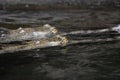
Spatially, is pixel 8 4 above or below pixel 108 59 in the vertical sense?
above

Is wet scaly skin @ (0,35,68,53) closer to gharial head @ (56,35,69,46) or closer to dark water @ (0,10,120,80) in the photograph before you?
gharial head @ (56,35,69,46)

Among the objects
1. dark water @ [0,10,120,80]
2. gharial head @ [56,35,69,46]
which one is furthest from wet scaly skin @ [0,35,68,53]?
dark water @ [0,10,120,80]

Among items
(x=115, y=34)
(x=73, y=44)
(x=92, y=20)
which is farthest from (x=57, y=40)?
(x=92, y=20)

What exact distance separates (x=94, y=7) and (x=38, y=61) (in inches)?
263

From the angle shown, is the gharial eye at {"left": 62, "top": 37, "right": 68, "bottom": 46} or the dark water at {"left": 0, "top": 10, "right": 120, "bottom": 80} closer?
the dark water at {"left": 0, "top": 10, "right": 120, "bottom": 80}

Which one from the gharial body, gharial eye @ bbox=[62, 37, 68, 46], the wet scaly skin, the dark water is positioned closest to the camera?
the dark water

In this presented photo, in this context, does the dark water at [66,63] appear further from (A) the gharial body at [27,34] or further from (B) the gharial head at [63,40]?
(A) the gharial body at [27,34]

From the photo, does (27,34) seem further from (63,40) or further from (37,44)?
(63,40)

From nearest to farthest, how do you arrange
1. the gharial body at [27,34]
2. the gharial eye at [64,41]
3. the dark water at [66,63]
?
the dark water at [66,63] < the gharial eye at [64,41] < the gharial body at [27,34]

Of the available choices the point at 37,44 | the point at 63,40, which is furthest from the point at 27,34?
the point at 63,40

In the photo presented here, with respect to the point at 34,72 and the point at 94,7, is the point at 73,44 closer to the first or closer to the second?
the point at 34,72

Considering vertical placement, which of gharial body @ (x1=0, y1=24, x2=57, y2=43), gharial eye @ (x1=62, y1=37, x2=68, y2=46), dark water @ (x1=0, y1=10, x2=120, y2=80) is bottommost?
dark water @ (x1=0, y1=10, x2=120, y2=80)

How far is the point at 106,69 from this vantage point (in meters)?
5.76

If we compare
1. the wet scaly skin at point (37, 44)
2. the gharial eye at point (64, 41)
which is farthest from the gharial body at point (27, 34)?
the gharial eye at point (64, 41)
